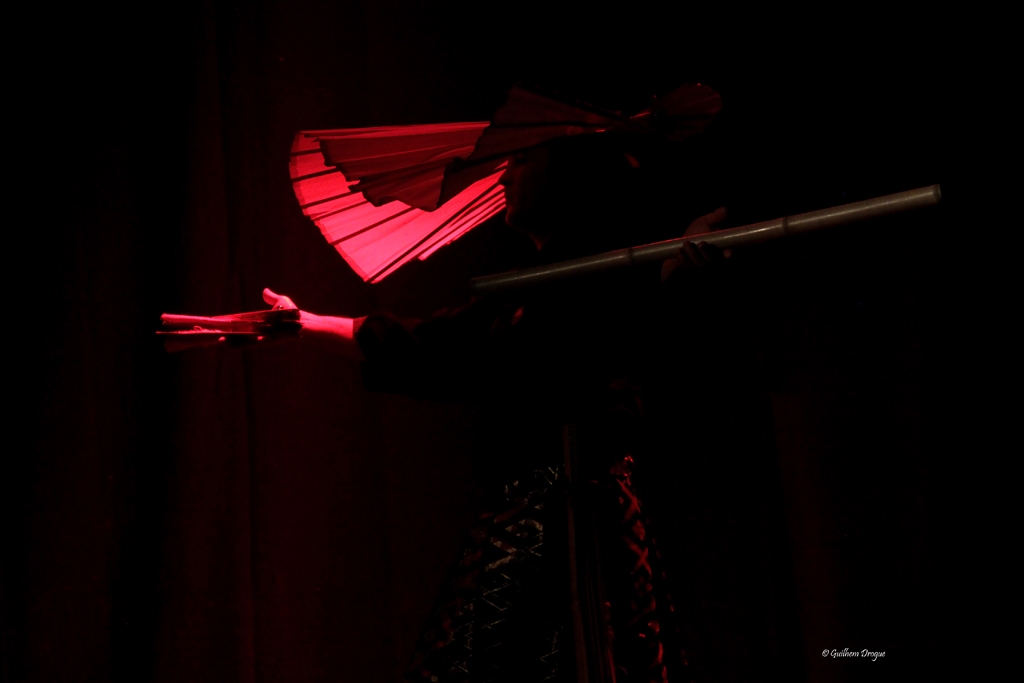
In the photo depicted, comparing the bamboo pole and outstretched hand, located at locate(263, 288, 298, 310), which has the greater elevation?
outstretched hand, located at locate(263, 288, 298, 310)

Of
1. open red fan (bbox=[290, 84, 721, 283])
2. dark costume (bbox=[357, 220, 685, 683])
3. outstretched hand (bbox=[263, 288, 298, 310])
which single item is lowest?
dark costume (bbox=[357, 220, 685, 683])

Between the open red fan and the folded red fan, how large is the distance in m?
0.17

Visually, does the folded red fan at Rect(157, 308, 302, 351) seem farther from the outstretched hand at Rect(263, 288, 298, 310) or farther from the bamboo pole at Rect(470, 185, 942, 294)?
the bamboo pole at Rect(470, 185, 942, 294)

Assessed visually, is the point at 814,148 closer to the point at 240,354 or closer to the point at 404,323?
the point at 404,323

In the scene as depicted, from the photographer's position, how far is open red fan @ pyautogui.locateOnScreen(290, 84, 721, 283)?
96 centimetres

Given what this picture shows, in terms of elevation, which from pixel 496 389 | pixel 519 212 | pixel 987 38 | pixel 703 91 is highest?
pixel 987 38

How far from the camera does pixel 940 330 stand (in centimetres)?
132

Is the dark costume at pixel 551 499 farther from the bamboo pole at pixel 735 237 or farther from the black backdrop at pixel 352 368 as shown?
the black backdrop at pixel 352 368

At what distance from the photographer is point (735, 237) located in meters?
0.94

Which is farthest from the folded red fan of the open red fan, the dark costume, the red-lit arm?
the dark costume

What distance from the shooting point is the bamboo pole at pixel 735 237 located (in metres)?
0.84

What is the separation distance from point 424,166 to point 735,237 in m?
0.52

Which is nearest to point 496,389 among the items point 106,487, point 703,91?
point 703,91

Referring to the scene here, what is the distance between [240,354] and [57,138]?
2.02 ft
